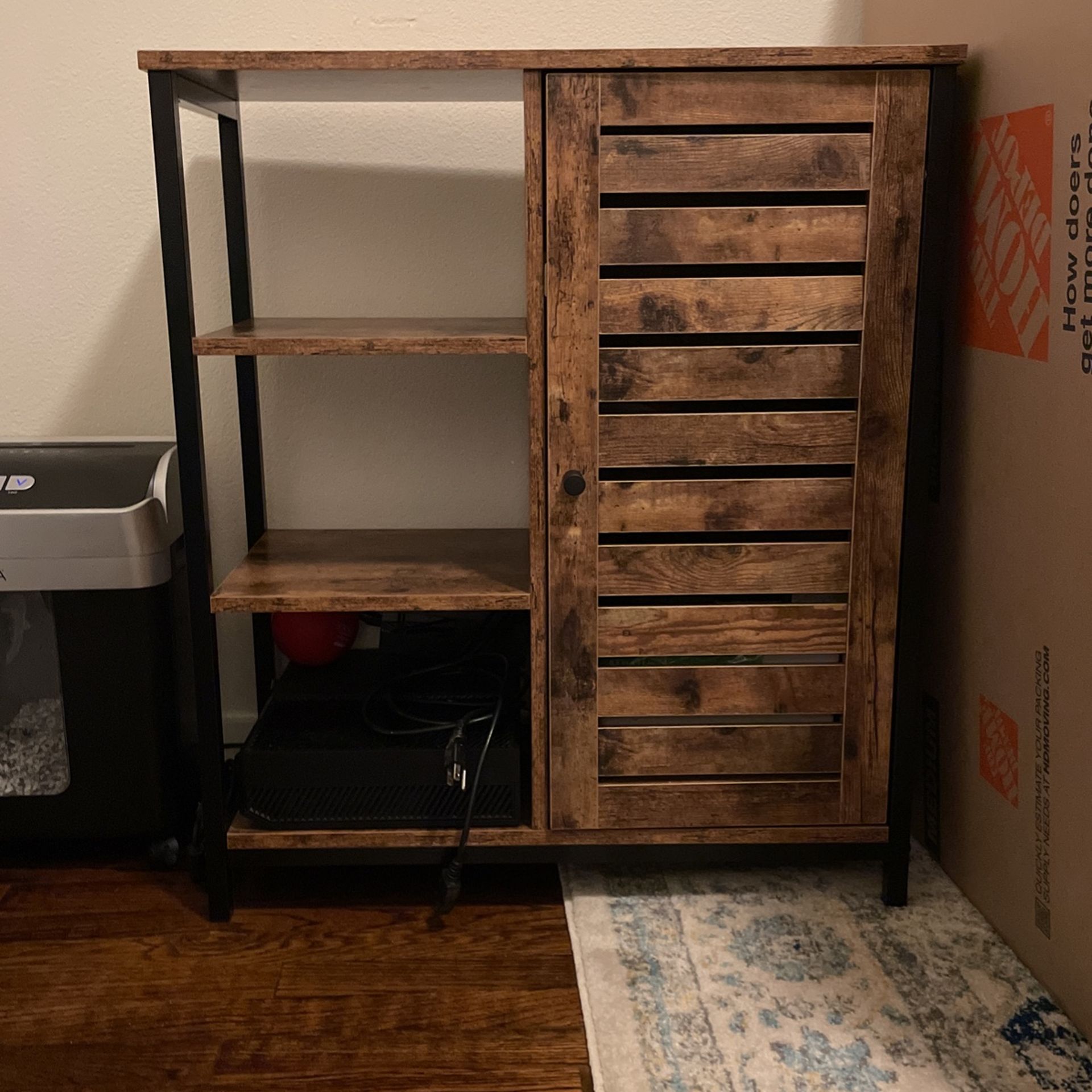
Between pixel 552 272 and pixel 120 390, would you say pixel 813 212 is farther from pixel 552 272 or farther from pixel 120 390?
pixel 120 390

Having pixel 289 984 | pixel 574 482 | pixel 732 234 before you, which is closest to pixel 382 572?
pixel 574 482

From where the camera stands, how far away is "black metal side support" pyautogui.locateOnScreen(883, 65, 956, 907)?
156cm

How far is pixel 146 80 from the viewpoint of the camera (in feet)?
6.54

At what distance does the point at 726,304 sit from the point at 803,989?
869 mm

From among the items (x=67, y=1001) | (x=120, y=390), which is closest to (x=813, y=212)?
(x=120, y=390)

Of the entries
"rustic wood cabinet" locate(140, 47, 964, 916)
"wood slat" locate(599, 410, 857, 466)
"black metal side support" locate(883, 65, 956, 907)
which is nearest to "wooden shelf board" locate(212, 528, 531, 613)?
"rustic wood cabinet" locate(140, 47, 964, 916)

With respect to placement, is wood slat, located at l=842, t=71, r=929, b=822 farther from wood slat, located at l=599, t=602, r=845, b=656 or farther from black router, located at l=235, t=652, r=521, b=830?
black router, located at l=235, t=652, r=521, b=830

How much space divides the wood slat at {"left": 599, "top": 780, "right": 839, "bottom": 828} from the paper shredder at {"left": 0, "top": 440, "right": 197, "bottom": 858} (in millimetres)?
687

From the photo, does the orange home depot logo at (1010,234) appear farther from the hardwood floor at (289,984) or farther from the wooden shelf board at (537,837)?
the hardwood floor at (289,984)

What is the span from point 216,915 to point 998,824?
3.56 feet

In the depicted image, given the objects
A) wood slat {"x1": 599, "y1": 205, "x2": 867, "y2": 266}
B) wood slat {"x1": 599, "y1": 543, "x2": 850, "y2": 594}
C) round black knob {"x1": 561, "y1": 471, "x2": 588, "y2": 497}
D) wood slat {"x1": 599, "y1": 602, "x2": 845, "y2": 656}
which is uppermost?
wood slat {"x1": 599, "y1": 205, "x2": 867, "y2": 266}

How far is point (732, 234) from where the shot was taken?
157cm

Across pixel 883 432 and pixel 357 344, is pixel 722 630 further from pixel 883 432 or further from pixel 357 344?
pixel 357 344

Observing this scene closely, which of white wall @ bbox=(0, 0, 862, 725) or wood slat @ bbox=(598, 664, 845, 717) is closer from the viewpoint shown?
wood slat @ bbox=(598, 664, 845, 717)
